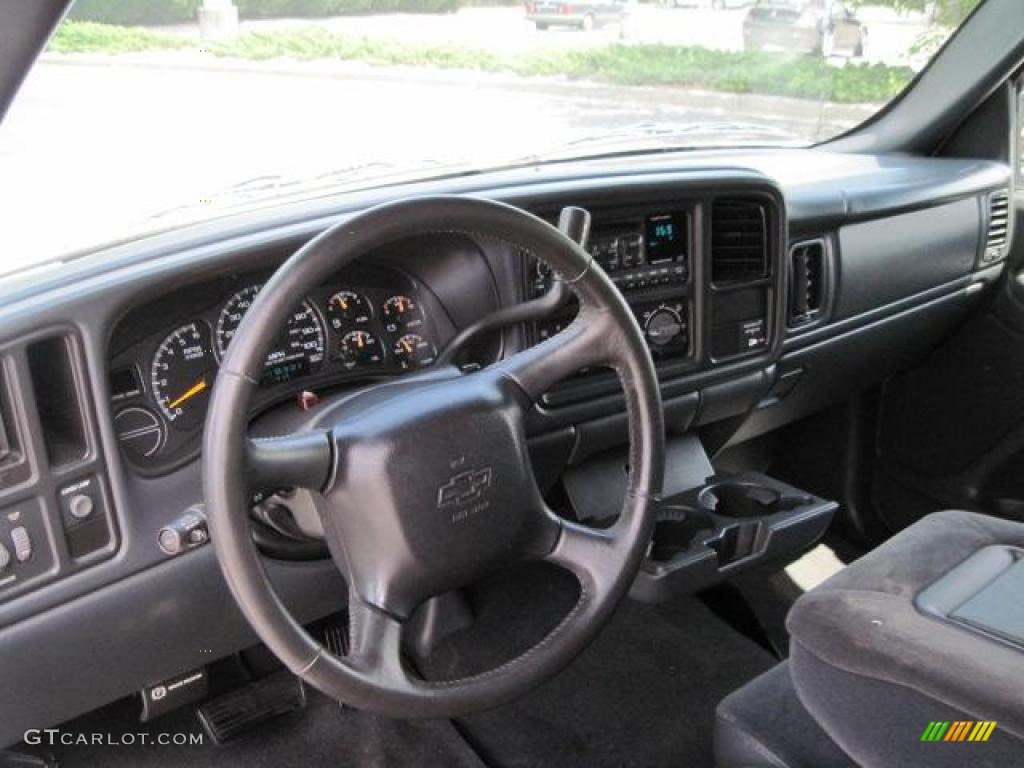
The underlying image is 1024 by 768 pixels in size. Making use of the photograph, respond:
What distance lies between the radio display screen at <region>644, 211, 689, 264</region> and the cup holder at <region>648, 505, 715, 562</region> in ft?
1.75

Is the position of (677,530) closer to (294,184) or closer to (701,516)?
(701,516)

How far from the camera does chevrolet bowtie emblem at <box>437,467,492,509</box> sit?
1.48 meters

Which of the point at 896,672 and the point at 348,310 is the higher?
the point at 348,310

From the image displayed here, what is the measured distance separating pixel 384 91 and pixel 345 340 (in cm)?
64

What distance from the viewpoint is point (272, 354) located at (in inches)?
69.0

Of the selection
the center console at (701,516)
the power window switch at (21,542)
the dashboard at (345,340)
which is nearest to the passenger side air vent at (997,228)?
the dashboard at (345,340)

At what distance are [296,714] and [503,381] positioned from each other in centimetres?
98

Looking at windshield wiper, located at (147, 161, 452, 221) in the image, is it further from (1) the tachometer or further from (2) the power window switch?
(2) the power window switch

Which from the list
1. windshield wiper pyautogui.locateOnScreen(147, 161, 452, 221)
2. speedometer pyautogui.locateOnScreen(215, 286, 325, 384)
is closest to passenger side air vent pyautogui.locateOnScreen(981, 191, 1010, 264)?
windshield wiper pyautogui.locateOnScreen(147, 161, 452, 221)

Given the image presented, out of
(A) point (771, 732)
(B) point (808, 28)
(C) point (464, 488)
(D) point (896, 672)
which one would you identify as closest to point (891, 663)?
(D) point (896, 672)

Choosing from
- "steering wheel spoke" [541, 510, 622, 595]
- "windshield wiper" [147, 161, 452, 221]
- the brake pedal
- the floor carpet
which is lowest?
the floor carpet

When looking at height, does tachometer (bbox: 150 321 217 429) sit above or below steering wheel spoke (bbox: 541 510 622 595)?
above

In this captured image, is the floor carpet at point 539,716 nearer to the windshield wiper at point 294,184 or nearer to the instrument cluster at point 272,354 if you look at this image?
the instrument cluster at point 272,354

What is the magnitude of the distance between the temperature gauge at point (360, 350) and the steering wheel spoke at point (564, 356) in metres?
0.35
